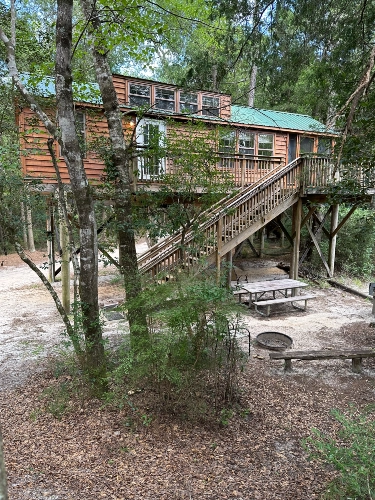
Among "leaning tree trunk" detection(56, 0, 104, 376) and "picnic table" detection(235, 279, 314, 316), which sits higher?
"leaning tree trunk" detection(56, 0, 104, 376)

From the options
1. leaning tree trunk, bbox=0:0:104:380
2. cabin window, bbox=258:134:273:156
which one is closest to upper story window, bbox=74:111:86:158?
leaning tree trunk, bbox=0:0:104:380

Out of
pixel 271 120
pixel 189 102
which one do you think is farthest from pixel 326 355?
pixel 271 120

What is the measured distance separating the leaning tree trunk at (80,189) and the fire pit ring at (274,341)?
11.5 feet

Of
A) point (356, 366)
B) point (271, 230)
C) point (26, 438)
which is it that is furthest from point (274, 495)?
point (271, 230)

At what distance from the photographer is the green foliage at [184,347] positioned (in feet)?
12.8

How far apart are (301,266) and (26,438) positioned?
11540 millimetres

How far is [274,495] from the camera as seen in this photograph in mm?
3119

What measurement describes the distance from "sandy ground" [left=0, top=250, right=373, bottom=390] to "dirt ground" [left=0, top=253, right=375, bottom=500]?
0.06m

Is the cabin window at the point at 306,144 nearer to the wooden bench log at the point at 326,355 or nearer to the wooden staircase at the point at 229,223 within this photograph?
the wooden staircase at the point at 229,223

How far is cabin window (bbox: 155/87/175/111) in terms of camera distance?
11234mm

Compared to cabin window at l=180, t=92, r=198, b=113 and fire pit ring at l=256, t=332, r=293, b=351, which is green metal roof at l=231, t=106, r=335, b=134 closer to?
cabin window at l=180, t=92, r=198, b=113

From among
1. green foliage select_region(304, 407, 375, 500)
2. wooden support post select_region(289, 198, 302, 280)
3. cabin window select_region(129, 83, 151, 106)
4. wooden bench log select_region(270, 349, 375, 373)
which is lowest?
wooden bench log select_region(270, 349, 375, 373)

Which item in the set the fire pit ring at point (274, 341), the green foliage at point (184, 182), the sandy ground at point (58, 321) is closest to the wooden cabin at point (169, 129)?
the green foliage at point (184, 182)

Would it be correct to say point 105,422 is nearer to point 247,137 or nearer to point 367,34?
point 367,34
